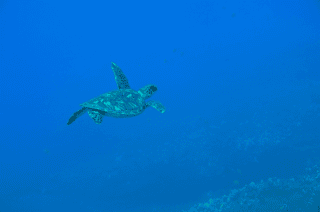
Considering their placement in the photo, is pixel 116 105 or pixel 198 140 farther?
pixel 198 140

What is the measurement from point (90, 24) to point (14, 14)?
28.9m

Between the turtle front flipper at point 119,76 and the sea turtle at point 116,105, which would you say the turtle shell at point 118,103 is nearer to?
the sea turtle at point 116,105

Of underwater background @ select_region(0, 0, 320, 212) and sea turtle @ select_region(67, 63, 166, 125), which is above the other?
underwater background @ select_region(0, 0, 320, 212)

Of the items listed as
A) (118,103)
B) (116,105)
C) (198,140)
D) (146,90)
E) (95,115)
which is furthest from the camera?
(198,140)

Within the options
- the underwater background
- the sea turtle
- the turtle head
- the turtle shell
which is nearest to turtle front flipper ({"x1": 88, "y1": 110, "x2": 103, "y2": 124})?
the sea turtle

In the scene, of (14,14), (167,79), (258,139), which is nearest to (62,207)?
(258,139)

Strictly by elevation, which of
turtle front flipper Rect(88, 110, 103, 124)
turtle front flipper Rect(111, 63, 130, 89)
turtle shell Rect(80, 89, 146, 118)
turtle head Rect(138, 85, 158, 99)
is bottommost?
turtle front flipper Rect(88, 110, 103, 124)

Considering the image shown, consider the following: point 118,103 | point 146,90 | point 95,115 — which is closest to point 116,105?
point 118,103

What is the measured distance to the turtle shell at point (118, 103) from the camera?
4695mm

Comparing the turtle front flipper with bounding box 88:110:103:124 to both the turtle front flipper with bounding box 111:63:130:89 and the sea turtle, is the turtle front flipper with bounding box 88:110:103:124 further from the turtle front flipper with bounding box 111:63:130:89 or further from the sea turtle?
the turtle front flipper with bounding box 111:63:130:89

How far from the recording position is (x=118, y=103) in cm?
516

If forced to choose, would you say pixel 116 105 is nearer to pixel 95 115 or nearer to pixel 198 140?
pixel 95 115

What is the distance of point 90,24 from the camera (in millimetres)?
83250

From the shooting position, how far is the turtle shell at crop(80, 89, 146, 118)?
4.70 m
